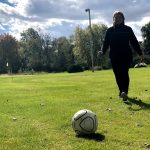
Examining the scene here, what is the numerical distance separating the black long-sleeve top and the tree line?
304 feet

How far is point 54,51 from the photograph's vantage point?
12338 centimetres

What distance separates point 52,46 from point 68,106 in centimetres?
11287

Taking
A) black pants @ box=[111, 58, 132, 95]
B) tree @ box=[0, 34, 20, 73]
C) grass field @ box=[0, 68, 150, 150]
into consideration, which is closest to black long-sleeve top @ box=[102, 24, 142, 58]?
black pants @ box=[111, 58, 132, 95]

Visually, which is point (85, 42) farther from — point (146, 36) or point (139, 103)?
point (139, 103)

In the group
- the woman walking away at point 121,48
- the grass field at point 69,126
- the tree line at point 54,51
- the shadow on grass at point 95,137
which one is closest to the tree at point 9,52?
the tree line at point 54,51

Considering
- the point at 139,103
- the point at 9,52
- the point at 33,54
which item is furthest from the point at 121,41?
the point at 33,54

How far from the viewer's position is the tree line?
114500 millimetres

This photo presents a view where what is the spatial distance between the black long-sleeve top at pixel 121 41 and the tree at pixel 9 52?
103 meters

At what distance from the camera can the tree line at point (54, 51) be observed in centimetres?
11450

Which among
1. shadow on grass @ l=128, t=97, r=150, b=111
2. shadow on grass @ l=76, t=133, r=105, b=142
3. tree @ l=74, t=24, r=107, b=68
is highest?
tree @ l=74, t=24, r=107, b=68

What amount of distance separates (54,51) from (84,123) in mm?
115075

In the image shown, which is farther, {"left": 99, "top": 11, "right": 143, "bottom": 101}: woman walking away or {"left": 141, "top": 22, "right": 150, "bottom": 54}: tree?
{"left": 141, "top": 22, "right": 150, "bottom": 54}: tree

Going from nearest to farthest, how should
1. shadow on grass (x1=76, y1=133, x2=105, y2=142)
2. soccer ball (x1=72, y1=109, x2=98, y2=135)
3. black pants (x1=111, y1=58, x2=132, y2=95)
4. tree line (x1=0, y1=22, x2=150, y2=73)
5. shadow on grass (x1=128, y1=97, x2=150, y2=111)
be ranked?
shadow on grass (x1=76, y1=133, x2=105, y2=142) < soccer ball (x1=72, y1=109, x2=98, y2=135) < shadow on grass (x1=128, y1=97, x2=150, y2=111) < black pants (x1=111, y1=58, x2=132, y2=95) < tree line (x1=0, y1=22, x2=150, y2=73)

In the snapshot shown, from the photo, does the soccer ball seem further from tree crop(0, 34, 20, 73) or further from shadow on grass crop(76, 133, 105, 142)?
tree crop(0, 34, 20, 73)
